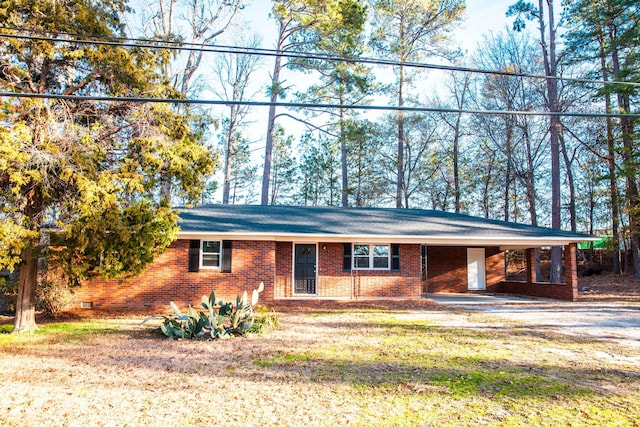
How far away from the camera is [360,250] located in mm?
16125

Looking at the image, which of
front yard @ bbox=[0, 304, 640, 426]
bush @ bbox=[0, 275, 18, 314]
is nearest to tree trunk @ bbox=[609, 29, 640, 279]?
front yard @ bbox=[0, 304, 640, 426]

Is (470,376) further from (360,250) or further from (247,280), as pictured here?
(360,250)

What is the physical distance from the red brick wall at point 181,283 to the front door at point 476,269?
1021 cm

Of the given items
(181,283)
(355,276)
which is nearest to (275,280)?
(355,276)

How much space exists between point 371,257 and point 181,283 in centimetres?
647

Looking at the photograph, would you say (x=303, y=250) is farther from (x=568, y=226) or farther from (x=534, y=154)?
(x=568, y=226)

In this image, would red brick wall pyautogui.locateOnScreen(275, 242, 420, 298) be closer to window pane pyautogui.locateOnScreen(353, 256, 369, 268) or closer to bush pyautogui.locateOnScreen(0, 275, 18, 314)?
window pane pyautogui.locateOnScreen(353, 256, 369, 268)

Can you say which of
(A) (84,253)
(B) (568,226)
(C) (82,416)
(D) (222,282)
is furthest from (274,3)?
(B) (568,226)

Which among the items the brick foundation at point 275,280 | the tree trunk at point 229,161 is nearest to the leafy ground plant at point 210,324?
the brick foundation at point 275,280

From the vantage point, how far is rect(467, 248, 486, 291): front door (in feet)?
66.8

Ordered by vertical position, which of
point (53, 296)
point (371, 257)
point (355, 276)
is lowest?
point (53, 296)

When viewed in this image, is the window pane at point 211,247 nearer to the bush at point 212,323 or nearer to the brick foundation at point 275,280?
the brick foundation at point 275,280

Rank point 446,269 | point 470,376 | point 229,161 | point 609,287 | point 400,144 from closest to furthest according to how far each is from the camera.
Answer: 1. point 470,376
2. point 446,269
3. point 609,287
4. point 400,144
5. point 229,161

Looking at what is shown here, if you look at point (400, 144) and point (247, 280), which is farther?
point (400, 144)
